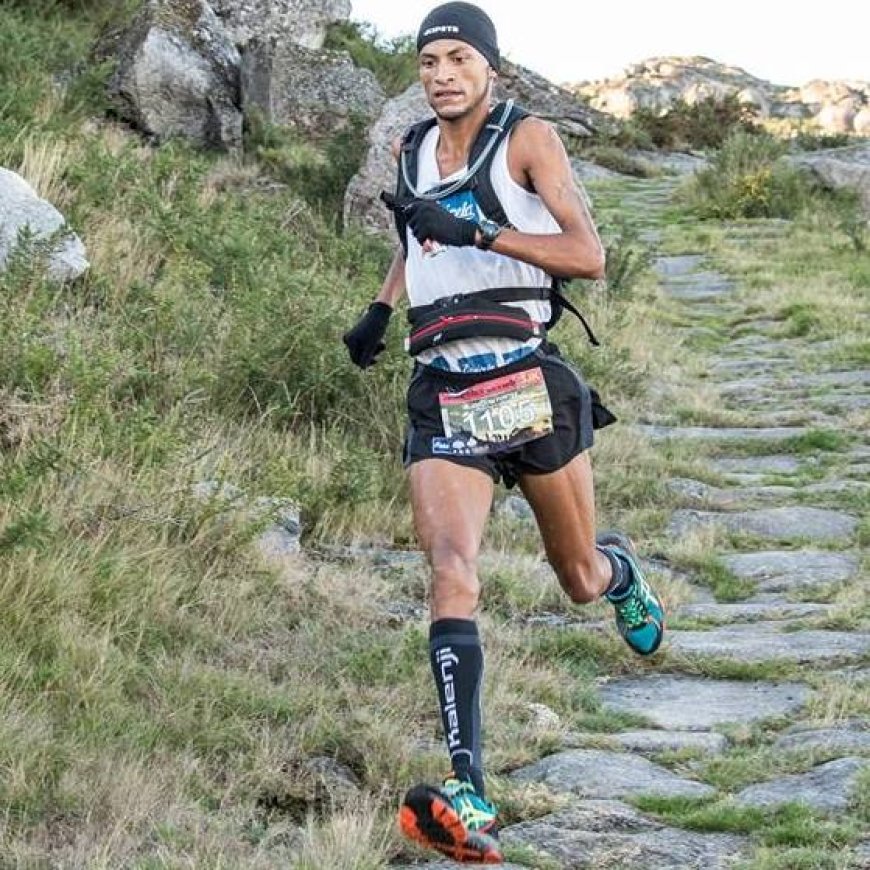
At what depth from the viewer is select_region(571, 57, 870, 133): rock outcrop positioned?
47.8 meters

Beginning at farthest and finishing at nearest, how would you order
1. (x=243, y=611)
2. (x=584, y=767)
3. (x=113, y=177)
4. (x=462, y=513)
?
(x=113, y=177) → (x=243, y=611) → (x=584, y=767) → (x=462, y=513)

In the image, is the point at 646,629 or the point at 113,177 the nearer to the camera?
the point at 646,629

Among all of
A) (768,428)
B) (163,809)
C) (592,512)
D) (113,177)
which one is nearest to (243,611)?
(592,512)

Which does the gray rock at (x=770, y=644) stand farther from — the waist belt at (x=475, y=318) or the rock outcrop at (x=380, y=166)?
the rock outcrop at (x=380, y=166)

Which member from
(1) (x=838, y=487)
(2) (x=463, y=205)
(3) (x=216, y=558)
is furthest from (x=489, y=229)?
(1) (x=838, y=487)

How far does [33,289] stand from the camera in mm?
6980

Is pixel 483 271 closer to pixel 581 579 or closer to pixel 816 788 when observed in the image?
pixel 581 579

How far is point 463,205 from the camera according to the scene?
466 cm

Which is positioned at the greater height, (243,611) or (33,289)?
(33,289)

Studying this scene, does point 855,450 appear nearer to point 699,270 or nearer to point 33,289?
point 33,289

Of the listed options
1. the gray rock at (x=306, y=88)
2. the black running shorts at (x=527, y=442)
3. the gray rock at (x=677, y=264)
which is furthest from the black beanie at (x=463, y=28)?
the gray rock at (x=677, y=264)

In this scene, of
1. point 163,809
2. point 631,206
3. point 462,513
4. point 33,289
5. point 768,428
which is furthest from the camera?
point 631,206

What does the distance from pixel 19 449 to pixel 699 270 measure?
12403mm

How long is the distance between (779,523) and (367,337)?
393 cm
